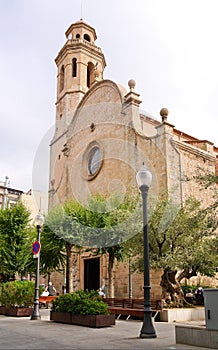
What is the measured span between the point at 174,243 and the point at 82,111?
62.5 ft

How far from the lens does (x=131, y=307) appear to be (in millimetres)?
15516

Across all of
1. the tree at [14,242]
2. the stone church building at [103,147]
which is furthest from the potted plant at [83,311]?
the tree at [14,242]

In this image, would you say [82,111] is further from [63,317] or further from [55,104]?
[63,317]

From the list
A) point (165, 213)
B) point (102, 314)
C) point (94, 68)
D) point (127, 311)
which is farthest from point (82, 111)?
point (102, 314)

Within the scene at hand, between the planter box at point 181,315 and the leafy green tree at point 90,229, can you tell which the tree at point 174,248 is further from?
the leafy green tree at point 90,229

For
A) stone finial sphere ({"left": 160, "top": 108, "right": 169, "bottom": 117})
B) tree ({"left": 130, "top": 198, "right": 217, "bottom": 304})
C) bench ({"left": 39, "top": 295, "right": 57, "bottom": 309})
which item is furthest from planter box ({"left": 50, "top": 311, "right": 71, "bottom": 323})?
stone finial sphere ({"left": 160, "top": 108, "right": 169, "bottom": 117})

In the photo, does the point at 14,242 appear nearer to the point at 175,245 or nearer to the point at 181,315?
the point at 175,245

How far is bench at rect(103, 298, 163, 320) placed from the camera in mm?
14219

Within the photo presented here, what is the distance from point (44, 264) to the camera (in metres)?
24.5

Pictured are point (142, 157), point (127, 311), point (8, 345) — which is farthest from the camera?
point (142, 157)

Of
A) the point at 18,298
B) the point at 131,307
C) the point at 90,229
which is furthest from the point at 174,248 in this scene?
the point at 18,298

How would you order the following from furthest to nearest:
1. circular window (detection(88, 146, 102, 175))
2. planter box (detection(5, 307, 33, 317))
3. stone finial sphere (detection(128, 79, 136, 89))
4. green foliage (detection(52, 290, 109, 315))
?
circular window (detection(88, 146, 102, 175))
stone finial sphere (detection(128, 79, 136, 89))
planter box (detection(5, 307, 33, 317))
green foliage (detection(52, 290, 109, 315))

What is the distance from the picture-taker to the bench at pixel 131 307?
46.6 ft

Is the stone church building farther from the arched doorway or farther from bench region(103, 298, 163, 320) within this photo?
bench region(103, 298, 163, 320)
